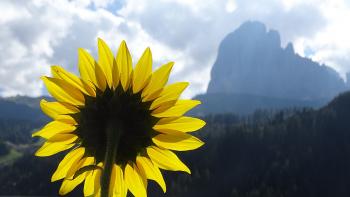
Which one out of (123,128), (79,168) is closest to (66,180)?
(79,168)

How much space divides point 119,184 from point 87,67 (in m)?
0.32

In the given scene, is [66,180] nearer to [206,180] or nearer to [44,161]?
[206,180]

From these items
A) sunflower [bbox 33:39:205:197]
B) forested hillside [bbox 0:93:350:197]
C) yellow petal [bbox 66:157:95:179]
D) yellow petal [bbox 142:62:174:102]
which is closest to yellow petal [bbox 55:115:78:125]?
sunflower [bbox 33:39:205:197]

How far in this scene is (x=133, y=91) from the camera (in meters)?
1.35

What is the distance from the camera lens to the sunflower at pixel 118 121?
4.17ft

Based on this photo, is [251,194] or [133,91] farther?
[251,194]

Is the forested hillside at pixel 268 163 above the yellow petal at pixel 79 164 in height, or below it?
above

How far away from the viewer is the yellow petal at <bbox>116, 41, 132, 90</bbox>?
4.18 ft

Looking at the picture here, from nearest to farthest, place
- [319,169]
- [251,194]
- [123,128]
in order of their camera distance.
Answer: [123,128] → [251,194] → [319,169]

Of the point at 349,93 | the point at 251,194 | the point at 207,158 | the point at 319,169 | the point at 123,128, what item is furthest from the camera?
the point at 349,93

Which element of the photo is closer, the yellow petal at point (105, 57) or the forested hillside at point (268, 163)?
the yellow petal at point (105, 57)

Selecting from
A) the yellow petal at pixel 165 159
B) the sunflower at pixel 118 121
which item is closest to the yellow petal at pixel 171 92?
the sunflower at pixel 118 121

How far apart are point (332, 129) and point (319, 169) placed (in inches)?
864

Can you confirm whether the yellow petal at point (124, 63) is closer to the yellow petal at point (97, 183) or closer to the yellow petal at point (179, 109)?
the yellow petal at point (179, 109)
